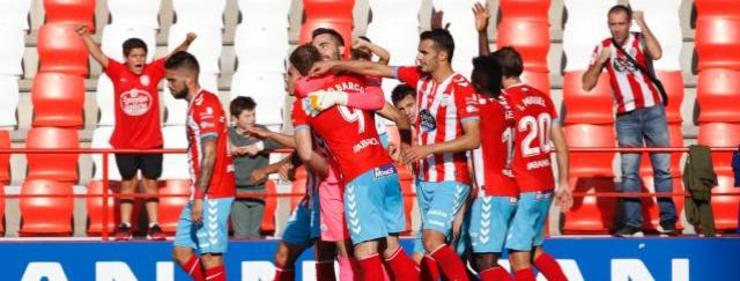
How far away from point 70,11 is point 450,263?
20.5 ft

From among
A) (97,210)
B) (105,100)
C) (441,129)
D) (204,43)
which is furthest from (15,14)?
(441,129)

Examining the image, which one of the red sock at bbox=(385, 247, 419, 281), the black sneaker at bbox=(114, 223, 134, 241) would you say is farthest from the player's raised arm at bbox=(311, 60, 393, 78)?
the black sneaker at bbox=(114, 223, 134, 241)

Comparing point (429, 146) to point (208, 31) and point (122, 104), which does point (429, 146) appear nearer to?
point (122, 104)

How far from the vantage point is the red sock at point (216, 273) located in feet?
42.2

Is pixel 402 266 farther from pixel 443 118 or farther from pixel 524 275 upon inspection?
pixel 524 275

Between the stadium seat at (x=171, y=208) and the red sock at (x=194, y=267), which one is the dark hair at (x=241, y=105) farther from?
the red sock at (x=194, y=267)

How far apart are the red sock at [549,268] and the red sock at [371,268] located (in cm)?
163

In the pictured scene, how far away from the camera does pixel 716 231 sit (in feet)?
49.1

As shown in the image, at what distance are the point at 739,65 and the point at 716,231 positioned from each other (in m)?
1.65

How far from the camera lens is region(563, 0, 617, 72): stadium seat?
1595 centimetres

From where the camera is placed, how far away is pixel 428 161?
38.6 feet

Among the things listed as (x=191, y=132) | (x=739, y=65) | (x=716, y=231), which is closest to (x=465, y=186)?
(x=191, y=132)

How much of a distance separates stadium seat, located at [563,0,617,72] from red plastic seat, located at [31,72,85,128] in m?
4.24

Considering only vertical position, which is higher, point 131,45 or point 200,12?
point 200,12
